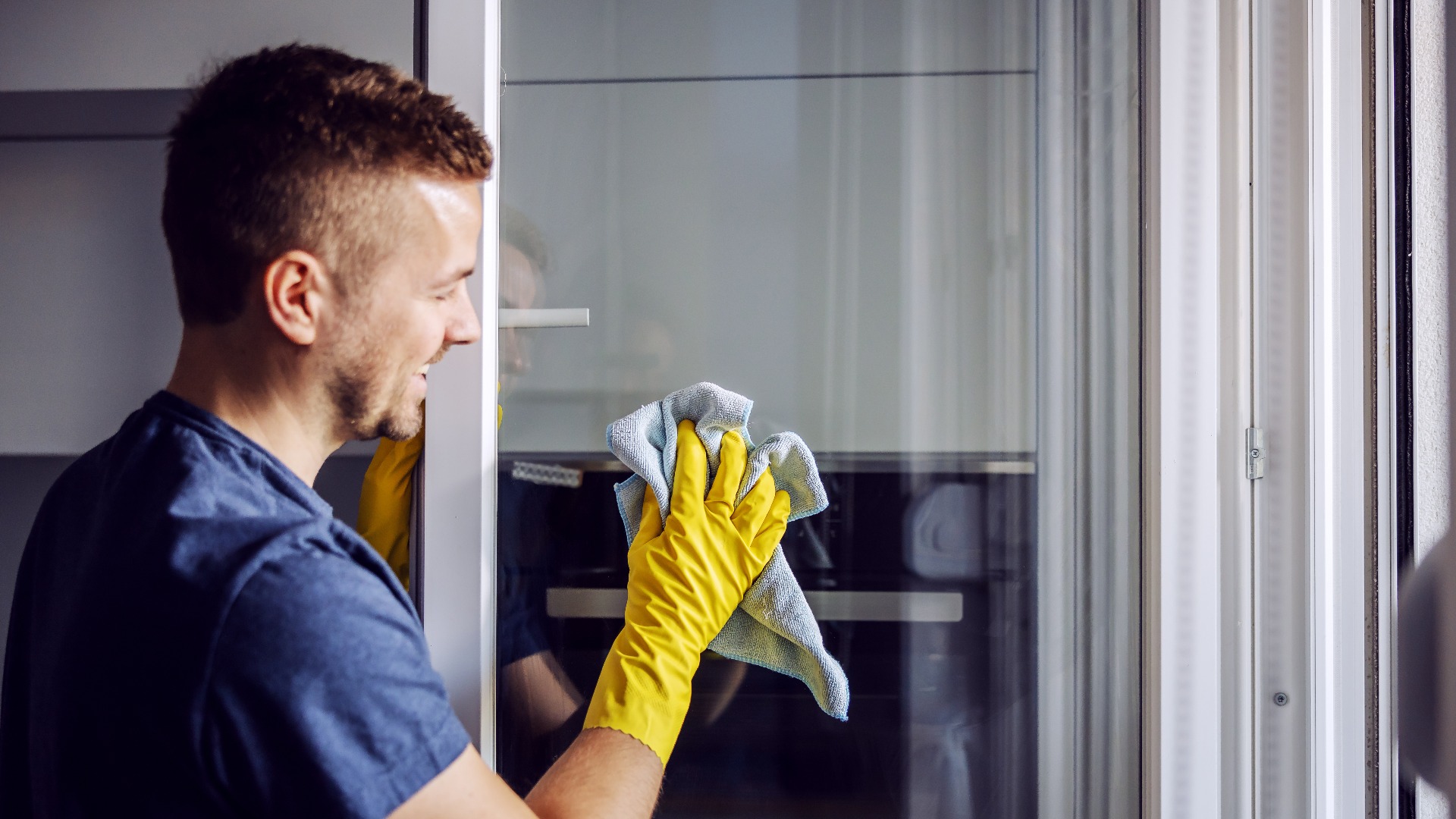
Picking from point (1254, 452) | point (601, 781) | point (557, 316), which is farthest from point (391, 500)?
point (1254, 452)

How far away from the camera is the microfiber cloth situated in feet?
2.77

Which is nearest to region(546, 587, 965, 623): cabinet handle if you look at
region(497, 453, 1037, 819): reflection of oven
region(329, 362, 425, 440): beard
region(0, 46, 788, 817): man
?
region(497, 453, 1037, 819): reflection of oven

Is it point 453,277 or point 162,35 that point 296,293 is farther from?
point 162,35

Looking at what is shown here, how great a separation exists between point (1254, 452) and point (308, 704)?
0.83 m

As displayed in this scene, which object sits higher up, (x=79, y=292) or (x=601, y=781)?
(x=79, y=292)

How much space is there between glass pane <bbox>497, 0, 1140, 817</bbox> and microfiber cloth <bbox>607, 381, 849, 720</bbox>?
0.04 metres

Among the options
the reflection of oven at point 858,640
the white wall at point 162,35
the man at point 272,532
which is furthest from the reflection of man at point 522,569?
the white wall at point 162,35

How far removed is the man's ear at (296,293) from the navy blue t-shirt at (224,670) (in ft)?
0.36

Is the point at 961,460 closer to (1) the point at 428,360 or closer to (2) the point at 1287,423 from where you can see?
(2) the point at 1287,423

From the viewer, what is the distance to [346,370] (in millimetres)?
667

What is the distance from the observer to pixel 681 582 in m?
0.84

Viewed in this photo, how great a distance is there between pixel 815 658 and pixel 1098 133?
614 millimetres

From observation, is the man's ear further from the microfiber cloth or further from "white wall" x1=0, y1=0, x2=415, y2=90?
"white wall" x1=0, y1=0, x2=415, y2=90

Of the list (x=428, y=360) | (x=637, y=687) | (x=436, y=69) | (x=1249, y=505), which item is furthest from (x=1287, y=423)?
(x=436, y=69)
